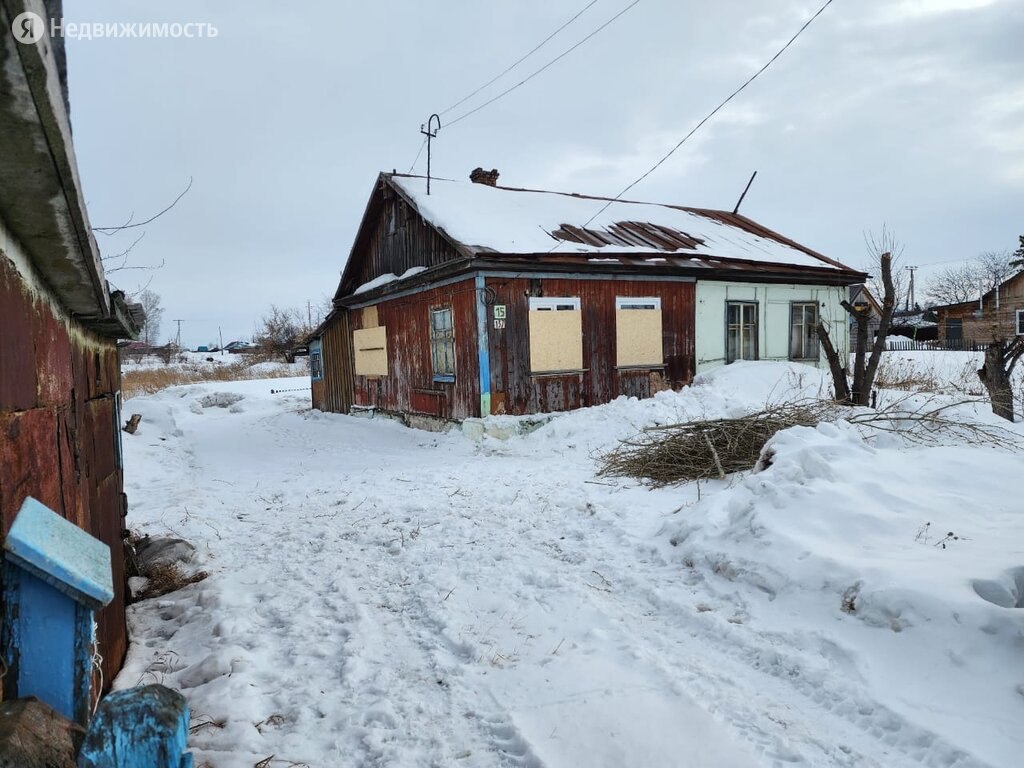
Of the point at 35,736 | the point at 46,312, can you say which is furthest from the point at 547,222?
the point at 35,736

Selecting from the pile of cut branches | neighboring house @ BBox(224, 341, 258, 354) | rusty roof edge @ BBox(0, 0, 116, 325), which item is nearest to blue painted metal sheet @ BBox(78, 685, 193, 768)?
rusty roof edge @ BBox(0, 0, 116, 325)

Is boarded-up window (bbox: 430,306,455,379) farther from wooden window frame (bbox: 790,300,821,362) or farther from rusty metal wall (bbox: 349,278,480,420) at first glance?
wooden window frame (bbox: 790,300,821,362)

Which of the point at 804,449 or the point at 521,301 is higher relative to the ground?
the point at 521,301

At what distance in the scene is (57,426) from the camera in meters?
2.33

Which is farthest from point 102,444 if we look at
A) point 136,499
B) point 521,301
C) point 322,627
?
point 521,301

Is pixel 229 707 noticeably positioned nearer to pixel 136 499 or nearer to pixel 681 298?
pixel 136 499

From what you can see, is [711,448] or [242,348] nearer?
[711,448]

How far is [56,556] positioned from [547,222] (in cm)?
1243

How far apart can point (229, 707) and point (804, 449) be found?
14.7ft

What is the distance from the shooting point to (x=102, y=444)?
147 inches

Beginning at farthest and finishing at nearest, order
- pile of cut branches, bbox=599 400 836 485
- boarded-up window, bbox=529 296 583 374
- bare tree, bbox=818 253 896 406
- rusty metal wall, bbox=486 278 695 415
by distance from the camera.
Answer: boarded-up window, bbox=529 296 583 374, rusty metal wall, bbox=486 278 695 415, bare tree, bbox=818 253 896 406, pile of cut branches, bbox=599 400 836 485

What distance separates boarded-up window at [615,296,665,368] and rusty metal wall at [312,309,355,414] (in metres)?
8.25

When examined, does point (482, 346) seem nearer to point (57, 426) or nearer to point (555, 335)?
point (555, 335)

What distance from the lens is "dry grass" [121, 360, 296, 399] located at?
88.7ft
